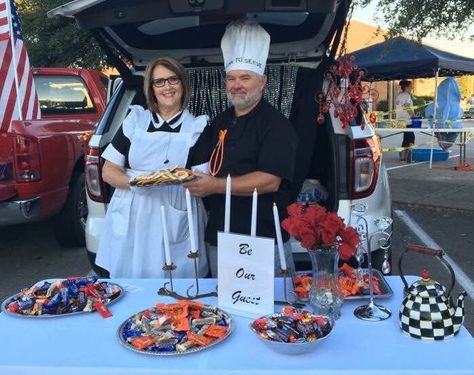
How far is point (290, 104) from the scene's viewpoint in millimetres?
3561

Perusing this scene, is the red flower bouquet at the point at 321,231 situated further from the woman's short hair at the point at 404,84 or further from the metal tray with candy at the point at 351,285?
the woman's short hair at the point at 404,84

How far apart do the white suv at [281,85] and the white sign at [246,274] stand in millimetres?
1264

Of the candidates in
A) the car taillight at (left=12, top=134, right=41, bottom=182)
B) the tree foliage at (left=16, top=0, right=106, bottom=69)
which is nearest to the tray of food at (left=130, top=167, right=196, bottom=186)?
the car taillight at (left=12, top=134, right=41, bottom=182)

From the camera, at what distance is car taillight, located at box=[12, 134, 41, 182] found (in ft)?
14.2

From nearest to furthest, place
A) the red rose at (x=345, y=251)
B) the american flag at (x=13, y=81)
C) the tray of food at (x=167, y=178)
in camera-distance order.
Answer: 1. the red rose at (x=345, y=251)
2. the tray of food at (x=167, y=178)
3. the american flag at (x=13, y=81)

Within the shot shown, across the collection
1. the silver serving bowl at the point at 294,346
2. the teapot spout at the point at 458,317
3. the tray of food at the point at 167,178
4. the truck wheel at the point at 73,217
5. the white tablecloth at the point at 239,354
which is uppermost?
the tray of food at the point at 167,178

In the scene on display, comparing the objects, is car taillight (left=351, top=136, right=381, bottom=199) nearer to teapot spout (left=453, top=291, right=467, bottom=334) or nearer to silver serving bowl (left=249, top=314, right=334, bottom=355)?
teapot spout (left=453, top=291, right=467, bottom=334)

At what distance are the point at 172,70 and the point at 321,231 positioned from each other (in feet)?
3.99

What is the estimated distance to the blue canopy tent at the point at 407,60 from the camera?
10.6 metres

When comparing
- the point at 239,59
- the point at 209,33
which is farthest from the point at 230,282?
the point at 209,33

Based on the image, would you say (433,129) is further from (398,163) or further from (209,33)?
(209,33)

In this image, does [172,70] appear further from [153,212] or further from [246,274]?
[246,274]

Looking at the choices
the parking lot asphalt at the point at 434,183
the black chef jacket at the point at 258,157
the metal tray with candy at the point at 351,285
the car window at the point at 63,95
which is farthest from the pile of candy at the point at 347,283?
the parking lot asphalt at the point at 434,183

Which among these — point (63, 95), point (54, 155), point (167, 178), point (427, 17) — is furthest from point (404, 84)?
point (167, 178)
